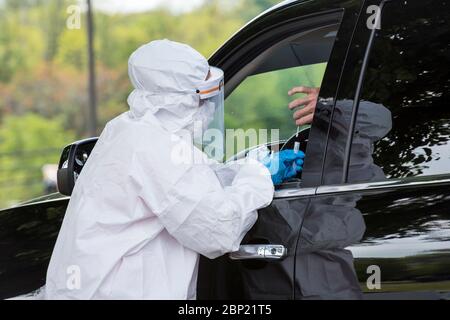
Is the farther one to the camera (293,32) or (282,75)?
(282,75)

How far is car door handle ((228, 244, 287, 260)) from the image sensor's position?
2.35 metres

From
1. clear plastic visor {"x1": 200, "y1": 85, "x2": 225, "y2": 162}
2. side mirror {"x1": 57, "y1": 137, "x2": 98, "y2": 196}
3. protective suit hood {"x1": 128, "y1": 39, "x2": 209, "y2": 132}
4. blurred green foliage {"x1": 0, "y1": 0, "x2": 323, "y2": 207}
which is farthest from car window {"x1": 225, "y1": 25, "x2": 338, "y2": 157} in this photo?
blurred green foliage {"x1": 0, "y1": 0, "x2": 323, "y2": 207}

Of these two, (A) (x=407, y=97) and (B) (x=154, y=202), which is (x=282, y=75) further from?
(B) (x=154, y=202)

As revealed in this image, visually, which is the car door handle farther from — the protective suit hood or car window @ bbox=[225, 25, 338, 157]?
car window @ bbox=[225, 25, 338, 157]

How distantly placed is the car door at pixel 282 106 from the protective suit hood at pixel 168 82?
394mm

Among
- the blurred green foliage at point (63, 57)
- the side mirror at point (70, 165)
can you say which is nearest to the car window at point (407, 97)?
the side mirror at point (70, 165)

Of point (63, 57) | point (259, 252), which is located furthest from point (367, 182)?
point (63, 57)

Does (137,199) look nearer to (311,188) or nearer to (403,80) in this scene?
(311,188)

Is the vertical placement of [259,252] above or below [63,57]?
below

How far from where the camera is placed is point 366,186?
2312 millimetres

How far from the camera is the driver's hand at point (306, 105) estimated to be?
2754mm

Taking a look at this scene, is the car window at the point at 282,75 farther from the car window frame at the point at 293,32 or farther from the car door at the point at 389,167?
the car door at the point at 389,167

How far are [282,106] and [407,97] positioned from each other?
1095 millimetres

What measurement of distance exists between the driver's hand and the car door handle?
55cm
